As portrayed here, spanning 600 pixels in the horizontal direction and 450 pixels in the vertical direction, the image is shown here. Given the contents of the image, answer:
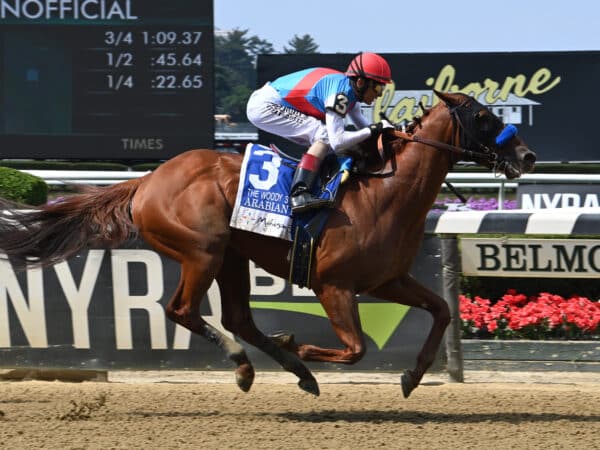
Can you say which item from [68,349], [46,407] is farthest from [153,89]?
[46,407]

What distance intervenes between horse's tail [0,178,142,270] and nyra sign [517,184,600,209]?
7.81 meters

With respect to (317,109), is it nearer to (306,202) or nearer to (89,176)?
(306,202)

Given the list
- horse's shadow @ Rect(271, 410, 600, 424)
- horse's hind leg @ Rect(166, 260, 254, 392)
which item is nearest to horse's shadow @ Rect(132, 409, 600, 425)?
horse's shadow @ Rect(271, 410, 600, 424)

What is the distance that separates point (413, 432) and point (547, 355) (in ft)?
5.87

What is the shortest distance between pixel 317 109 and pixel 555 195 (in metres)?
7.87

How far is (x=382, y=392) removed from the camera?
20.5ft

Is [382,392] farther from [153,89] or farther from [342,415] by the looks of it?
[153,89]

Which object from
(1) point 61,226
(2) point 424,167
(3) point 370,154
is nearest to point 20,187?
(1) point 61,226

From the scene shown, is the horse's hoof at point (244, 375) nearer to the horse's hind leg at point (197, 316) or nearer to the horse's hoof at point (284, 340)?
the horse's hind leg at point (197, 316)

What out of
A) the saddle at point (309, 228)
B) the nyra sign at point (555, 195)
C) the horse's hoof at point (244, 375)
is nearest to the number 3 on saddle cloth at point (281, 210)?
the saddle at point (309, 228)

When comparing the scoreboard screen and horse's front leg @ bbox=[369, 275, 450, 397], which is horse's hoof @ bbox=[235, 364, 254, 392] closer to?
horse's front leg @ bbox=[369, 275, 450, 397]

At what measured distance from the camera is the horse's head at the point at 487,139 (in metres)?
5.40

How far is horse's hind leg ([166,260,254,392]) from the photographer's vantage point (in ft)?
18.0

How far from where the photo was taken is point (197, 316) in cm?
555
